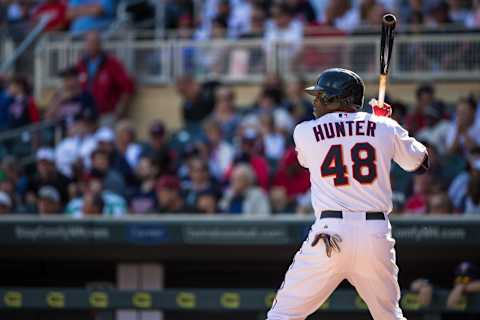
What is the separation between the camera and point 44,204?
1073 cm

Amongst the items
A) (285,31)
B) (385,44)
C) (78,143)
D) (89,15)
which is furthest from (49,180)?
(385,44)

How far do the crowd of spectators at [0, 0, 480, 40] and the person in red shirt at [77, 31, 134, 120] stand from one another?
1009mm

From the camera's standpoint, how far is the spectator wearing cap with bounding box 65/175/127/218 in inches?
416

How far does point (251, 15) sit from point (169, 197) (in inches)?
157

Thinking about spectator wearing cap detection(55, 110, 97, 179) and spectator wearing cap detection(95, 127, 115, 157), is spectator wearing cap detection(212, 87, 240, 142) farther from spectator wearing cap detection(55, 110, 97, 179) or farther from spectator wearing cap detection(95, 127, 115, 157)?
spectator wearing cap detection(55, 110, 97, 179)

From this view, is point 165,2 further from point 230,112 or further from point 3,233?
point 3,233

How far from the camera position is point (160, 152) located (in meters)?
11.7

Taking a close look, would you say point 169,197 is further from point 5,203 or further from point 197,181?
point 5,203

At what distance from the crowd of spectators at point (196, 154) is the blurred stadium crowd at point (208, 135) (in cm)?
1

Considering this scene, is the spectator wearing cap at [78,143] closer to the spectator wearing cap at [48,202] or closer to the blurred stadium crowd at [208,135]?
the blurred stadium crowd at [208,135]

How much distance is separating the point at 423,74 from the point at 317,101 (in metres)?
6.29

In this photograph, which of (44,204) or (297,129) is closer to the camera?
(297,129)

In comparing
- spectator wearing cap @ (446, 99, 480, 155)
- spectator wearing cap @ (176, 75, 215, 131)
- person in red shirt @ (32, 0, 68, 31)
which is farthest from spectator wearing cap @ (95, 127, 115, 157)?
spectator wearing cap @ (446, 99, 480, 155)

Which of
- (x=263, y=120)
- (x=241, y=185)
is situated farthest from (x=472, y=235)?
(x=263, y=120)
